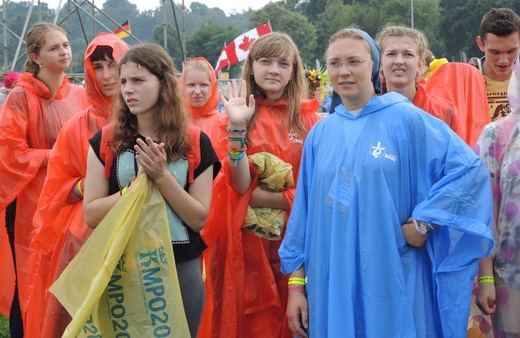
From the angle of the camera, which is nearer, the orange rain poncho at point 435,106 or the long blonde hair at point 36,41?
the orange rain poncho at point 435,106

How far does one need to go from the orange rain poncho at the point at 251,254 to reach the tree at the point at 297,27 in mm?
64900

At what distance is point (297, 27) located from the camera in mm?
74000

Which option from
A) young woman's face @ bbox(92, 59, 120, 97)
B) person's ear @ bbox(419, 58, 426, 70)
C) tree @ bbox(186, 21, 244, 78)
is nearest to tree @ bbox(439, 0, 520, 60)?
tree @ bbox(186, 21, 244, 78)

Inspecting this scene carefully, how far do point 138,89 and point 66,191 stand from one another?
0.98 metres

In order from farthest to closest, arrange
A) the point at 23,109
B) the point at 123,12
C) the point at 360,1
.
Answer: the point at 123,12
the point at 360,1
the point at 23,109

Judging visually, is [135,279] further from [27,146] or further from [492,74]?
[492,74]

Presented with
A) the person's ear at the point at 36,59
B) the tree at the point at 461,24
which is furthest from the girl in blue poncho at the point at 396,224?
the tree at the point at 461,24

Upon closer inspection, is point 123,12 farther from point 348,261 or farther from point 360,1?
point 348,261

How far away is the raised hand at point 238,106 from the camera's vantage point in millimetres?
3594

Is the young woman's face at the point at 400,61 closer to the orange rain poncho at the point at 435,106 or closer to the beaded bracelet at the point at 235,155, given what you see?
the orange rain poncho at the point at 435,106

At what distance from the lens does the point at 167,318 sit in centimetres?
300

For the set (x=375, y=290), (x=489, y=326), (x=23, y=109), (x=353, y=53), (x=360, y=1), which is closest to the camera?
(x=375, y=290)

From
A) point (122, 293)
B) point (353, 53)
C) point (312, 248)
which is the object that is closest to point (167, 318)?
point (122, 293)

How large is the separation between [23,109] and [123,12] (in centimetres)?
11033
